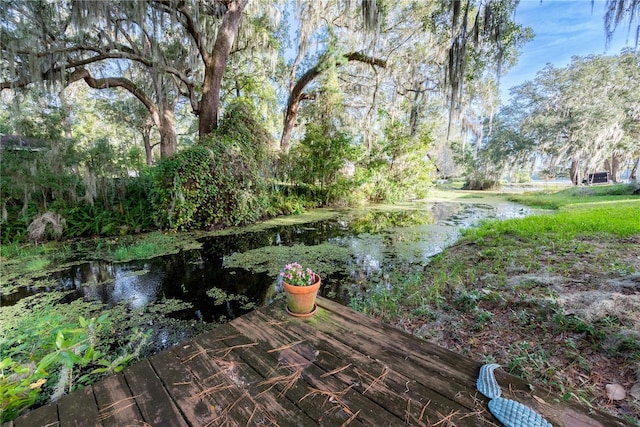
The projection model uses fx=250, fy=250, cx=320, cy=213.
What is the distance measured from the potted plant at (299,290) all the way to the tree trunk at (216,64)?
635 centimetres

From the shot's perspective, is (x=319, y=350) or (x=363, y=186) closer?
(x=319, y=350)

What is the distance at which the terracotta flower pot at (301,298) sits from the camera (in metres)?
1.79

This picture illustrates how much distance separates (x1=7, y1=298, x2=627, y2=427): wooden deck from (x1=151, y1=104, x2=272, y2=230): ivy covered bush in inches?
181

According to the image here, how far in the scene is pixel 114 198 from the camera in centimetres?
573

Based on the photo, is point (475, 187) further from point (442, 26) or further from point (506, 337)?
point (506, 337)

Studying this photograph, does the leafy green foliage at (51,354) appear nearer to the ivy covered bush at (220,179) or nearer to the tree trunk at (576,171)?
the ivy covered bush at (220,179)

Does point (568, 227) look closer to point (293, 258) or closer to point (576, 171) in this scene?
point (293, 258)

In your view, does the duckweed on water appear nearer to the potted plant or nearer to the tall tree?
the potted plant

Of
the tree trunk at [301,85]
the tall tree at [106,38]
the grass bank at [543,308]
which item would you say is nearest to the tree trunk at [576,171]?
the tree trunk at [301,85]

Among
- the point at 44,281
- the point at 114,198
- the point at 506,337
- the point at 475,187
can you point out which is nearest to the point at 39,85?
the point at 114,198

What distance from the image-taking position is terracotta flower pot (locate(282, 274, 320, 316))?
179cm

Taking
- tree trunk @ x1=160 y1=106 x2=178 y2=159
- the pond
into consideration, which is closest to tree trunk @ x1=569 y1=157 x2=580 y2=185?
the pond

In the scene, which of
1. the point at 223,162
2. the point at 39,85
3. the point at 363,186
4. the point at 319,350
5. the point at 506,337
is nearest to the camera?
the point at 319,350

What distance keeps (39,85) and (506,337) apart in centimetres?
868
